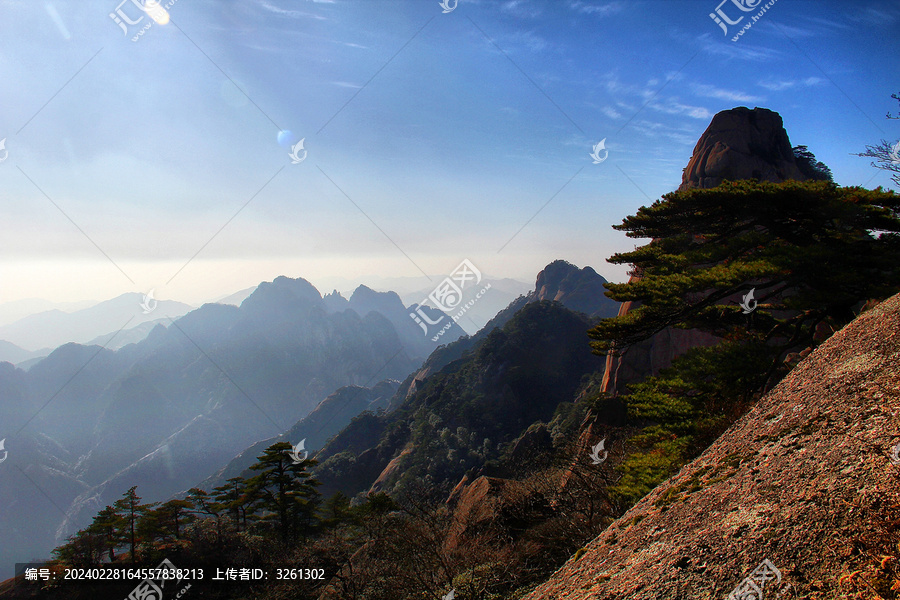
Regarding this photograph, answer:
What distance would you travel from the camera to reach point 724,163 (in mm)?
30234

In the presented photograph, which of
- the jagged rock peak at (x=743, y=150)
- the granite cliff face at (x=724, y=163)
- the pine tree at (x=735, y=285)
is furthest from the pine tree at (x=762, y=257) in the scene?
the jagged rock peak at (x=743, y=150)

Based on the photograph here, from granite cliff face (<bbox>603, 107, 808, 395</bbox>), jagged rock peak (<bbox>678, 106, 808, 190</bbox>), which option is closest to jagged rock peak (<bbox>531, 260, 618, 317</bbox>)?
granite cliff face (<bbox>603, 107, 808, 395</bbox>)

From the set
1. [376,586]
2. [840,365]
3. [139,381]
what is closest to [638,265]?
[840,365]

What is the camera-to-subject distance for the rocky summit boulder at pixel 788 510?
2830 mm

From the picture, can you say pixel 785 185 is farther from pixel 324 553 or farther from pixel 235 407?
pixel 235 407

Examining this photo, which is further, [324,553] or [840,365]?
[324,553]

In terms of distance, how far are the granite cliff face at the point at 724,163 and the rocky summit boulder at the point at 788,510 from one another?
2683 centimetres

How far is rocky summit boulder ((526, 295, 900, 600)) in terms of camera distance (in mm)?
2830

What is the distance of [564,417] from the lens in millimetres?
46531

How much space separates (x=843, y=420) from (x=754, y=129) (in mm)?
37559

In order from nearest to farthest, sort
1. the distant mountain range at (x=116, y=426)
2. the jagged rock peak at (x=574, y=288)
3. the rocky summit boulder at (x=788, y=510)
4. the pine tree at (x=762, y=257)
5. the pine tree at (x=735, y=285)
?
1. the rocky summit boulder at (x=788, y=510)
2. the pine tree at (x=735, y=285)
3. the pine tree at (x=762, y=257)
4. the jagged rock peak at (x=574, y=288)
5. the distant mountain range at (x=116, y=426)

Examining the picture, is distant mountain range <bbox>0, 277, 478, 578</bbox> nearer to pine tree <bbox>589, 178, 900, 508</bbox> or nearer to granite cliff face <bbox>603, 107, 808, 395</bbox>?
granite cliff face <bbox>603, 107, 808, 395</bbox>

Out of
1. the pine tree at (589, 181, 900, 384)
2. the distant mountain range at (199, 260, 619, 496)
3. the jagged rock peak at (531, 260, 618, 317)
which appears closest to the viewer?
the pine tree at (589, 181, 900, 384)

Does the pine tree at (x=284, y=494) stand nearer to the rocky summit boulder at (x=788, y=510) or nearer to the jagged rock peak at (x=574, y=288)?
the rocky summit boulder at (x=788, y=510)
